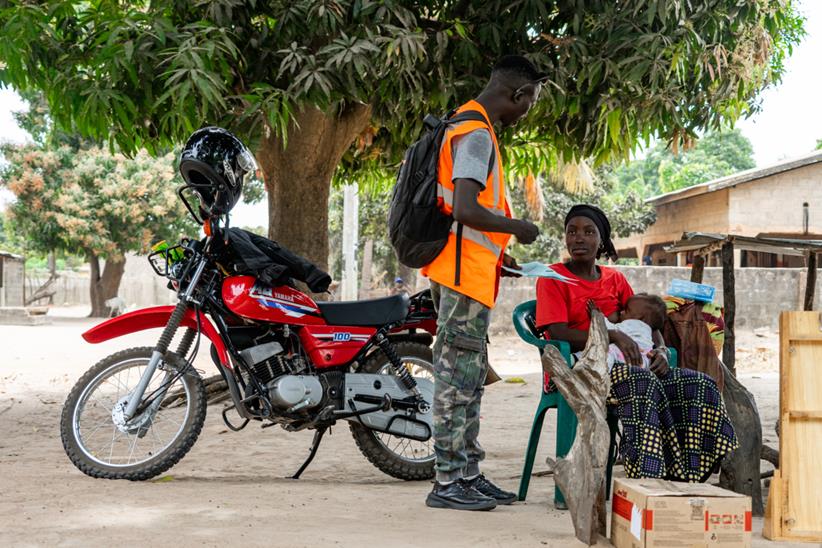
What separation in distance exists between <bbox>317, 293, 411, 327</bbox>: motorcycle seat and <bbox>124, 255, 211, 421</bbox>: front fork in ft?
2.22

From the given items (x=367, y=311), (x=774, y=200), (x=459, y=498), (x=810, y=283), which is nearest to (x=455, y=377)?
(x=459, y=498)

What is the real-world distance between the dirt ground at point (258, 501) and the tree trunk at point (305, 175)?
1567 millimetres

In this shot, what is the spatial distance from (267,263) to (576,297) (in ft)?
4.99

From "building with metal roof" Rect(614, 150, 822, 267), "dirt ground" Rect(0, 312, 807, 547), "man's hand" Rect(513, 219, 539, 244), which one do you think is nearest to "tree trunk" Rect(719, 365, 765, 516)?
"dirt ground" Rect(0, 312, 807, 547)

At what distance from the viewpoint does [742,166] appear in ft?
189

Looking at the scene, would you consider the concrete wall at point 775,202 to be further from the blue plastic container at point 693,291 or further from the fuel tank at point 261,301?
the fuel tank at point 261,301

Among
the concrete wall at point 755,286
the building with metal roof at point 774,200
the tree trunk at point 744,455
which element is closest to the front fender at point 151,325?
the tree trunk at point 744,455

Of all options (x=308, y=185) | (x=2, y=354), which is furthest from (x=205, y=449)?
(x=2, y=354)

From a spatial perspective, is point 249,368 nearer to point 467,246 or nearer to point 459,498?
point 459,498

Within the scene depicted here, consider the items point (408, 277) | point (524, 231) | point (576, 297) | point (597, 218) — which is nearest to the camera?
point (524, 231)

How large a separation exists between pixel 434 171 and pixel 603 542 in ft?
5.21

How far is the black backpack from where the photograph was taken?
12.6 feet

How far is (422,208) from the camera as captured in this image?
3.82 m

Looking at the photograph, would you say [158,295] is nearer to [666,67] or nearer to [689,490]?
[666,67]
